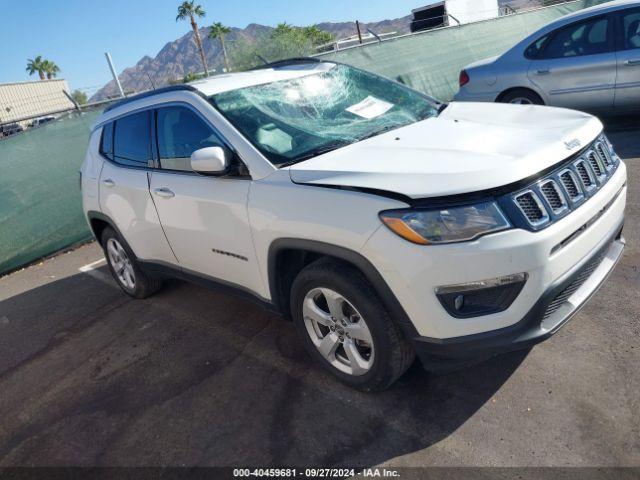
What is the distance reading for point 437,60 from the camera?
10.6 meters

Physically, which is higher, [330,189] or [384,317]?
[330,189]

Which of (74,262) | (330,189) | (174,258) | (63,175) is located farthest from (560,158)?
(63,175)

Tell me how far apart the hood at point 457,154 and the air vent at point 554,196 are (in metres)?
0.09

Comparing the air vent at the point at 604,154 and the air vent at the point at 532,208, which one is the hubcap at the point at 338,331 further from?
the air vent at the point at 604,154

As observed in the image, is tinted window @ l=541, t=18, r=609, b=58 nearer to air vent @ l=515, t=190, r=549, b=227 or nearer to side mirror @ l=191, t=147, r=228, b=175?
air vent @ l=515, t=190, r=549, b=227

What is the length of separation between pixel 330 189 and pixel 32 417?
98.3 inches

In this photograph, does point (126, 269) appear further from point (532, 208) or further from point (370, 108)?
point (532, 208)

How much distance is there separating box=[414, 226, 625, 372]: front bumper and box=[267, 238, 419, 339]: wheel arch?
16 cm

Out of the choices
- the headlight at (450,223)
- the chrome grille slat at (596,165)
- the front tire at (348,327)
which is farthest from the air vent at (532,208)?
the front tire at (348,327)

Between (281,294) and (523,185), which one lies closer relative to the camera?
(523,185)

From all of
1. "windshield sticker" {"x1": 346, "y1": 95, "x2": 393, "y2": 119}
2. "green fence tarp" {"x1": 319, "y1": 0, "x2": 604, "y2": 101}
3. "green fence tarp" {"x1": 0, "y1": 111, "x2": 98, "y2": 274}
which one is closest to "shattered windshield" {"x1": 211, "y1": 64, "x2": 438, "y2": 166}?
"windshield sticker" {"x1": 346, "y1": 95, "x2": 393, "y2": 119}

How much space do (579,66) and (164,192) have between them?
17.7 ft

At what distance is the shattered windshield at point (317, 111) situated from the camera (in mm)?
3029

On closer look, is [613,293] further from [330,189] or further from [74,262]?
[74,262]
